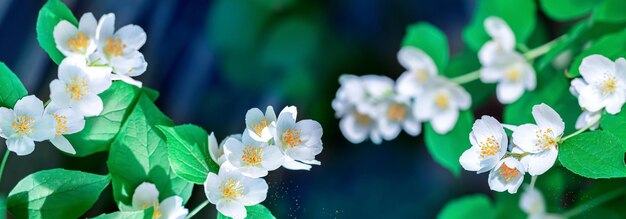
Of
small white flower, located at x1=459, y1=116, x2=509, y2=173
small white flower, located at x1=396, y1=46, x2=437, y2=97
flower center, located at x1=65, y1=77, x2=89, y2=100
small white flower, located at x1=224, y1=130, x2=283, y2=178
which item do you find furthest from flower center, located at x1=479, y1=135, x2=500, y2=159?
small white flower, located at x1=396, y1=46, x2=437, y2=97

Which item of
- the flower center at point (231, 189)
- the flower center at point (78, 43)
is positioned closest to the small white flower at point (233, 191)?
the flower center at point (231, 189)

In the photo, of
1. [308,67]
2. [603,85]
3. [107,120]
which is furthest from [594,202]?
[308,67]

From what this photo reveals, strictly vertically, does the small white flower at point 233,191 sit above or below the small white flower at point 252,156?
below

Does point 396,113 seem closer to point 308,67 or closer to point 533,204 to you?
point 308,67

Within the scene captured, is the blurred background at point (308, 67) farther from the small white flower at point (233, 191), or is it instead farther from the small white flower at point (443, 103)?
the small white flower at point (233, 191)

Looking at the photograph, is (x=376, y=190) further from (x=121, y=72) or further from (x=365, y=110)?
(x=121, y=72)
